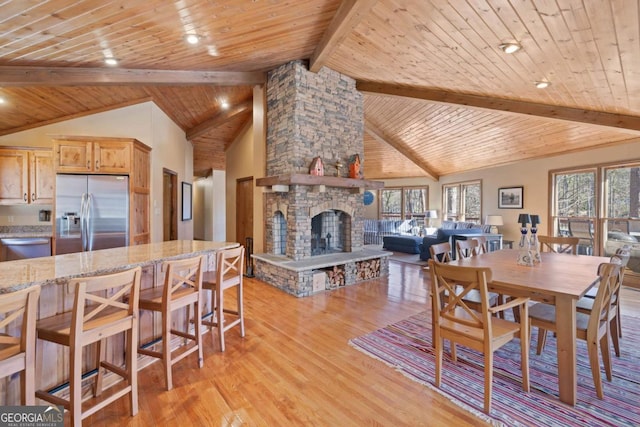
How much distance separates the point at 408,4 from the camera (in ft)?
9.32

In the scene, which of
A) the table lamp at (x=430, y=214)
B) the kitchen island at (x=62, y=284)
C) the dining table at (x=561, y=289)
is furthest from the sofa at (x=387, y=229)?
the kitchen island at (x=62, y=284)

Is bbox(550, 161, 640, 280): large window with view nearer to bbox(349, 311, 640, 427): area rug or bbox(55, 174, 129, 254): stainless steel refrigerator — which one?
bbox(349, 311, 640, 427): area rug

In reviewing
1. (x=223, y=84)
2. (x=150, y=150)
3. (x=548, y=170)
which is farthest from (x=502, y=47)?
(x=150, y=150)

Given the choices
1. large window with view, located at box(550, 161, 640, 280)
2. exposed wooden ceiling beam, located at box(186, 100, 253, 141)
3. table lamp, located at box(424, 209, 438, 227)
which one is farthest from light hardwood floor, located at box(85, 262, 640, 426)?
table lamp, located at box(424, 209, 438, 227)

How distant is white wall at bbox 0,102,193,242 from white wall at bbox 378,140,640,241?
8219mm

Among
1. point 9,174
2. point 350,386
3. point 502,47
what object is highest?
point 502,47

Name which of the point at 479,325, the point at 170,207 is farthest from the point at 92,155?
the point at 479,325

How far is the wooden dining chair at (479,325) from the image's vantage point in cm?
189

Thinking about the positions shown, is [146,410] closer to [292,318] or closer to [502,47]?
[292,318]

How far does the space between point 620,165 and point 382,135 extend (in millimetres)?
4840

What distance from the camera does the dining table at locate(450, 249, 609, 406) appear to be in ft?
6.43

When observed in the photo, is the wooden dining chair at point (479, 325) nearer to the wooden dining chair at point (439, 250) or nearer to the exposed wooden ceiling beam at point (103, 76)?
the wooden dining chair at point (439, 250)

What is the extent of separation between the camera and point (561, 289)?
2014 millimetres

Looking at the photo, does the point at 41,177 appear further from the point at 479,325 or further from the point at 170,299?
the point at 479,325
